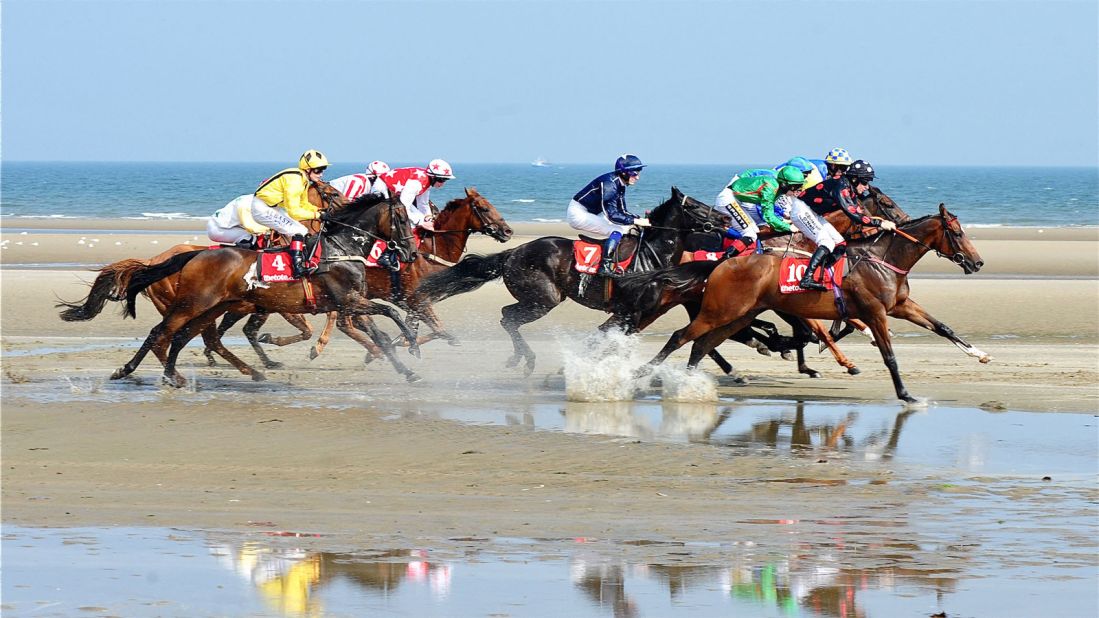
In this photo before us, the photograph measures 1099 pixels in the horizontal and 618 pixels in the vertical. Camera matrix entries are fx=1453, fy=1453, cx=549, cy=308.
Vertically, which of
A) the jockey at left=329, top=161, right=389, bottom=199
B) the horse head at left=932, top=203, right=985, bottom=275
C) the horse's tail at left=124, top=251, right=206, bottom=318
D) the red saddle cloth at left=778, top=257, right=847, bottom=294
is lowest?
the horse's tail at left=124, top=251, right=206, bottom=318

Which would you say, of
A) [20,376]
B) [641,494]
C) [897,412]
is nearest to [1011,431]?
[897,412]

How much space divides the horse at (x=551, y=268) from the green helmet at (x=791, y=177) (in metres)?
1.08

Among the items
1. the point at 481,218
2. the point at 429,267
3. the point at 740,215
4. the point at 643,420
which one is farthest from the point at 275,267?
the point at 740,215

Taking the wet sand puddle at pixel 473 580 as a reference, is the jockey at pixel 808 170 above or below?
Answer: above

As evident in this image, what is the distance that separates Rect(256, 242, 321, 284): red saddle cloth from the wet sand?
1113 millimetres

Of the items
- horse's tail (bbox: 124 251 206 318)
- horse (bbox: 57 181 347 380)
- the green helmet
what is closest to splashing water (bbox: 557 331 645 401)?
the green helmet

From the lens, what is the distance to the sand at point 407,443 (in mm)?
9000

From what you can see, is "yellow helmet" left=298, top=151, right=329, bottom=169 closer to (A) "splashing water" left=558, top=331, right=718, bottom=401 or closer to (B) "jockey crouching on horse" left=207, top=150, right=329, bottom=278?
(B) "jockey crouching on horse" left=207, top=150, right=329, bottom=278

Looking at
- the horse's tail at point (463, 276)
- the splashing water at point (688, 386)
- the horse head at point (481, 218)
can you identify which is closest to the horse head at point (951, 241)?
the splashing water at point (688, 386)

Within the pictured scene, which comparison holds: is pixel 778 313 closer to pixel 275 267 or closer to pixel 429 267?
pixel 429 267

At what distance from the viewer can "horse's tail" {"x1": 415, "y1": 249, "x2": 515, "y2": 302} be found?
16219 millimetres

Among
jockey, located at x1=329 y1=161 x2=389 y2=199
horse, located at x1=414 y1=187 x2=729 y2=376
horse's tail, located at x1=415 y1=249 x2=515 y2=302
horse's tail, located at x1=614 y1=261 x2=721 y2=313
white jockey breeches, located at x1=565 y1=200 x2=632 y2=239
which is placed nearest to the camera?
horse's tail, located at x1=614 y1=261 x2=721 y2=313

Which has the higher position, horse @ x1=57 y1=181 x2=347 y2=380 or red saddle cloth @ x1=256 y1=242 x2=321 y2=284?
red saddle cloth @ x1=256 y1=242 x2=321 y2=284

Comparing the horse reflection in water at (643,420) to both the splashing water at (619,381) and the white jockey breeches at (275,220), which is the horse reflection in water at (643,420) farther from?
the white jockey breeches at (275,220)
